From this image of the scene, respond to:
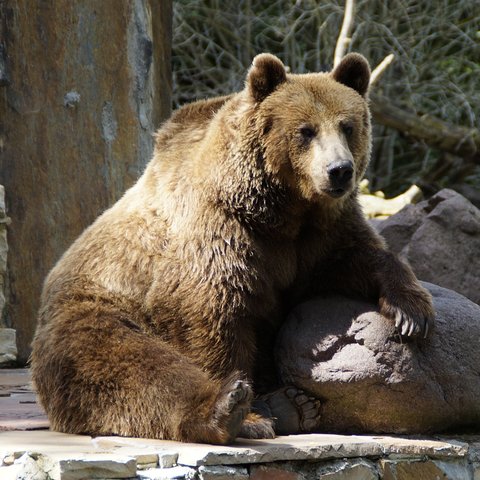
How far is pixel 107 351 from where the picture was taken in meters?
4.36

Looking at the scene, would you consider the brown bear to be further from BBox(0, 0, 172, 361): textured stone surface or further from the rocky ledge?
BBox(0, 0, 172, 361): textured stone surface

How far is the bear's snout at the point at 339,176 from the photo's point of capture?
438 centimetres

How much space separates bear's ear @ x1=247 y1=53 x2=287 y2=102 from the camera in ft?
15.3

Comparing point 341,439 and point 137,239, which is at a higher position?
point 137,239

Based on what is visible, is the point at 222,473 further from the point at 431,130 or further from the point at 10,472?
the point at 431,130

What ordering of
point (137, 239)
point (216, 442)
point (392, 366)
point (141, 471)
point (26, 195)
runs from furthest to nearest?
point (26, 195)
point (137, 239)
point (392, 366)
point (216, 442)
point (141, 471)

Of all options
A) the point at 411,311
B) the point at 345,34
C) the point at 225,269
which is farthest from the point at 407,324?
the point at 345,34

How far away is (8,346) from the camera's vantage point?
681 cm

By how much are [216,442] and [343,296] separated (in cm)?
117

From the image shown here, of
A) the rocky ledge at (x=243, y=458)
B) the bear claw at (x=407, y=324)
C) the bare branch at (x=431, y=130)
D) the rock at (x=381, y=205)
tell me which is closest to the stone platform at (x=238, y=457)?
the rocky ledge at (x=243, y=458)

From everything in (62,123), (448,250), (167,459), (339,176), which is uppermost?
(339,176)

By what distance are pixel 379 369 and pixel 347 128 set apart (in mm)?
1109

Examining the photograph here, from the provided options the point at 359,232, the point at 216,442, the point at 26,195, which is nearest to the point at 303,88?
the point at 359,232

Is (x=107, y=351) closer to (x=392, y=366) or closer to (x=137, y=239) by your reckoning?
(x=137, y=239)
